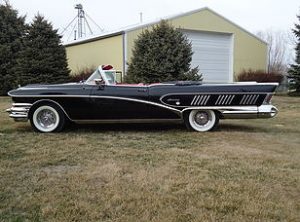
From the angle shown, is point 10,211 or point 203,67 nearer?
point 10,211

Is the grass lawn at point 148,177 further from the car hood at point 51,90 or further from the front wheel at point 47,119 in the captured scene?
the car hood at point 51,90

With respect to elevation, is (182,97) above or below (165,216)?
above

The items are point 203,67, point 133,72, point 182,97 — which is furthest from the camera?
point 203,67

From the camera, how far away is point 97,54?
25641mm

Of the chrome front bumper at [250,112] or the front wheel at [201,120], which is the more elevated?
the chrome front bumper at [250,112]

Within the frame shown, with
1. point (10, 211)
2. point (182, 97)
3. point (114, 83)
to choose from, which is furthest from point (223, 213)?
point (114, 83)

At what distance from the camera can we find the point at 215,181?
4.68 metres

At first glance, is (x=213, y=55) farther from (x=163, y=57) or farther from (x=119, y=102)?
(x=119, y=102)

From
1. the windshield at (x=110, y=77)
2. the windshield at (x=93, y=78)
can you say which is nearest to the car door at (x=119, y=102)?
the windshield at (x=93, y=78)

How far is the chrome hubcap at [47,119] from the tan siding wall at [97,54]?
15110 mm

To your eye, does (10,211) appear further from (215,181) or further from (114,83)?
(114,83)

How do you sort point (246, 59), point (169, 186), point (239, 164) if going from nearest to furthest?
point (169, 186) < point (239, 164) < point (246, 59)

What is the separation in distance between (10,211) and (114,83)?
499 cm

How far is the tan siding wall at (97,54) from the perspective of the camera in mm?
23484
